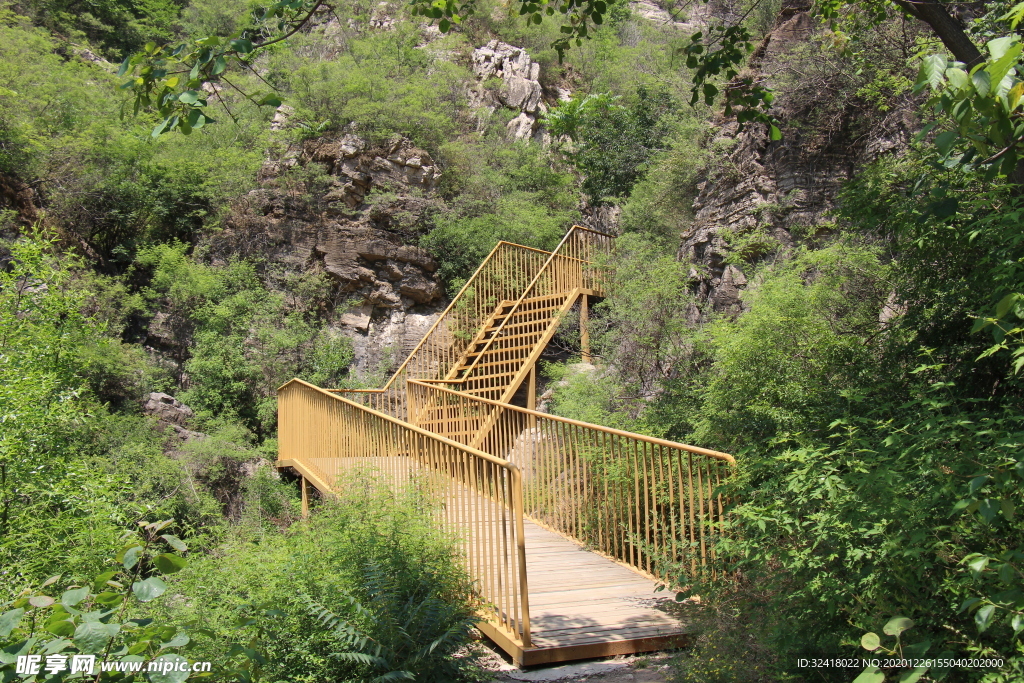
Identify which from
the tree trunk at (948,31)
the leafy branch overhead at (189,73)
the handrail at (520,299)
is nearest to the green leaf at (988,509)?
the tree trunk at (948,31)

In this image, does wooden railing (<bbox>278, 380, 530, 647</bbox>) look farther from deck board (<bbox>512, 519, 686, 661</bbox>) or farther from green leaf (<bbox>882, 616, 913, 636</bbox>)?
green leaf (<bbox>882, 616, 913, 636</bbox>)

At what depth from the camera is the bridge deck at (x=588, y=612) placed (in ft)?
14.2

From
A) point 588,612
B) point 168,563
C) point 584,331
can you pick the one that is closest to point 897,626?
point 168,563

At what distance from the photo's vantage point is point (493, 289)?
13.8 meters

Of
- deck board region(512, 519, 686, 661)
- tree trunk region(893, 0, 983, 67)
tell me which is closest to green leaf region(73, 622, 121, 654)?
deck board region(512, 519, 686, 661)

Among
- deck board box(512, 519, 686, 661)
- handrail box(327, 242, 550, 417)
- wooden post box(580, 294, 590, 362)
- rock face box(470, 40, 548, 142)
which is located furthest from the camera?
rock face box(470, 40, 548, 142)

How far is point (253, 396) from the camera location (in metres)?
13.8

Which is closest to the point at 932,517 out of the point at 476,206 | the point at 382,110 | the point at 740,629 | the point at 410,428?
the point at 740,629

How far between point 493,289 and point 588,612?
936cm

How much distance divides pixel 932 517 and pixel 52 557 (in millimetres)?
5838

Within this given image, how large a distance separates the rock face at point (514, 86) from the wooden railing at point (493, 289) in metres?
6.90

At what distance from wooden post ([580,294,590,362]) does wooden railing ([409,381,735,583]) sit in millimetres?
3469

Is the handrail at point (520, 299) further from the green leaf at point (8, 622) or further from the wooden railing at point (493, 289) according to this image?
the green leaf at point (8, 622)

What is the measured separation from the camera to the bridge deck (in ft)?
14.2
